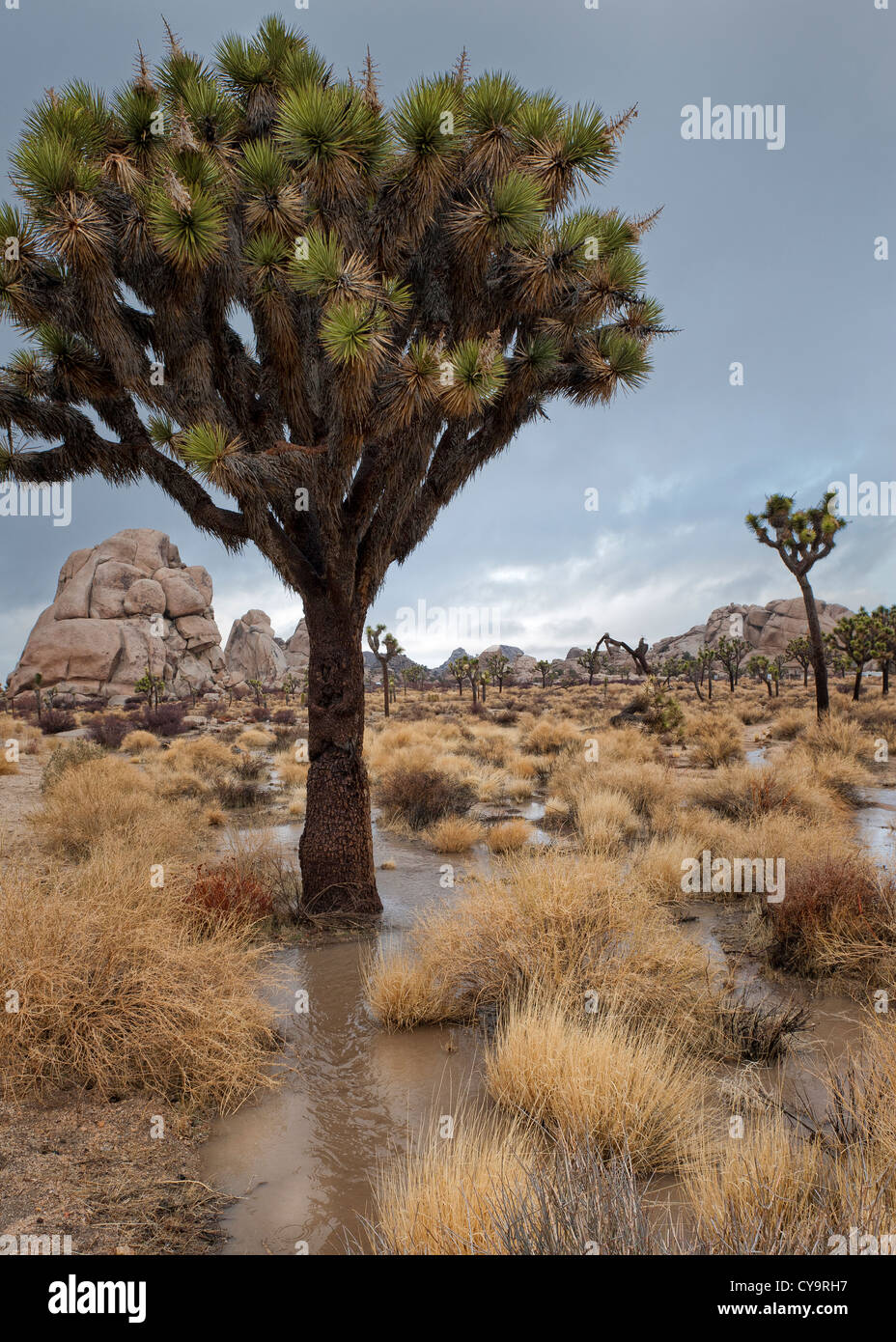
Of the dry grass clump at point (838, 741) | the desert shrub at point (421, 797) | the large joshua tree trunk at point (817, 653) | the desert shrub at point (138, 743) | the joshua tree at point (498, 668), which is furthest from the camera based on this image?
the joshua tree at point (498, 668)

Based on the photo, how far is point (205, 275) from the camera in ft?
22.1

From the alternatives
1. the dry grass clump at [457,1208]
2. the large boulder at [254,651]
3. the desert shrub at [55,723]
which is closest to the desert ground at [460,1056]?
the dry grass clump at [457,1208]

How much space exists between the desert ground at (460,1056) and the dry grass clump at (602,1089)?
16 mm

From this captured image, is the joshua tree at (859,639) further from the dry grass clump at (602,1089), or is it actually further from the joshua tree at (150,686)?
the joshua tree at (150,686)

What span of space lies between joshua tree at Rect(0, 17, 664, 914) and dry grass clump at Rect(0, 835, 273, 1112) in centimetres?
316

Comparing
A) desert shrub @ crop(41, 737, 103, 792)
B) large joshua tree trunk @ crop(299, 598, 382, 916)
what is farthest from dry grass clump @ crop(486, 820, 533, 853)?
desert shrub @ crop(41, 737, 103, 792)

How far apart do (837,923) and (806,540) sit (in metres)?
16.8

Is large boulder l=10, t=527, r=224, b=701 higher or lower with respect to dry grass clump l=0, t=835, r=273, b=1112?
higher

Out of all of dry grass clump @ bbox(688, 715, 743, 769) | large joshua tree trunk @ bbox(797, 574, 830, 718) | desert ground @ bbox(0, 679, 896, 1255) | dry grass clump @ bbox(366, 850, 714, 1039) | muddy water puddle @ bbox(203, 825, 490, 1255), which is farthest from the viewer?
large joshua tree trunk @ bbox(797, 574, 830, 718)

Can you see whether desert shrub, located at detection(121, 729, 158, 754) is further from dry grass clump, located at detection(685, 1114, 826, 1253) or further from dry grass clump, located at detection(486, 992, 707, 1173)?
dry grass clump, located at detection(685, 1114, 826, 1253)

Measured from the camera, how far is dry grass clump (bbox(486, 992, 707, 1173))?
3271 mm

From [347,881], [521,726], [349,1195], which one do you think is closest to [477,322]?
[347,881]

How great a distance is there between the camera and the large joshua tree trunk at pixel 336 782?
295 inches

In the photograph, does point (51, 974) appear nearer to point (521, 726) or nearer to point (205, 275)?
point (205, 275)
